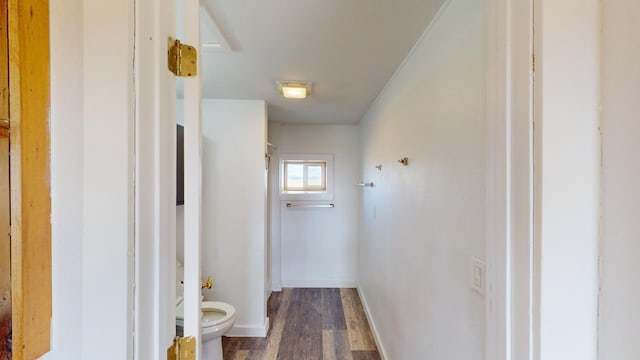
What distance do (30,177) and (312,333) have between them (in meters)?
2.89

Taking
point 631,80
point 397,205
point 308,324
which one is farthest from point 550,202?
point 308,324

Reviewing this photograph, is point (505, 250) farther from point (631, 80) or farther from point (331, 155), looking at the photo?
point (331, 155)

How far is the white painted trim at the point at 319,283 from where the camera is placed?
4133 millimetres

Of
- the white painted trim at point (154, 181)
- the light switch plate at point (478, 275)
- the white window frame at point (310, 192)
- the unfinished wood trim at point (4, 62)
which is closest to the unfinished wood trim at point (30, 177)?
the unfinished wood trim at point (4, 62)

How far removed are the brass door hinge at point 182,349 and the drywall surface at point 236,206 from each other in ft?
6.95

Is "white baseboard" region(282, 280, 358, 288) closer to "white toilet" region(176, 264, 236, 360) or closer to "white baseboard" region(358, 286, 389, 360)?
"white baseboard" region(358, 286, 389, 360)

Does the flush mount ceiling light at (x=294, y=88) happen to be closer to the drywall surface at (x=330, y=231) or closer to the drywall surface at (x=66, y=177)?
the drywall surface at (x=330, y=231)

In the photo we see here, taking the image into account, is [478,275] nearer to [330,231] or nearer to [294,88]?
[294,88]

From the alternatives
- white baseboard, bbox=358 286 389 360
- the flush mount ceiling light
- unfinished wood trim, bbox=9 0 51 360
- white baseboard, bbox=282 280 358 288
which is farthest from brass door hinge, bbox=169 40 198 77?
white baseboard, bbox=282 280 358 288

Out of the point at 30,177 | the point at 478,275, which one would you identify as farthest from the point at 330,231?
the point at 30,177

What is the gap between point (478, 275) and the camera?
1.03 meters

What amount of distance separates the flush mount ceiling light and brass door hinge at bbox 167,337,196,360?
76.0 inches

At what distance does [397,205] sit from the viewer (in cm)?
213

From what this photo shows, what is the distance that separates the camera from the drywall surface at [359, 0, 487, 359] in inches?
41.8
